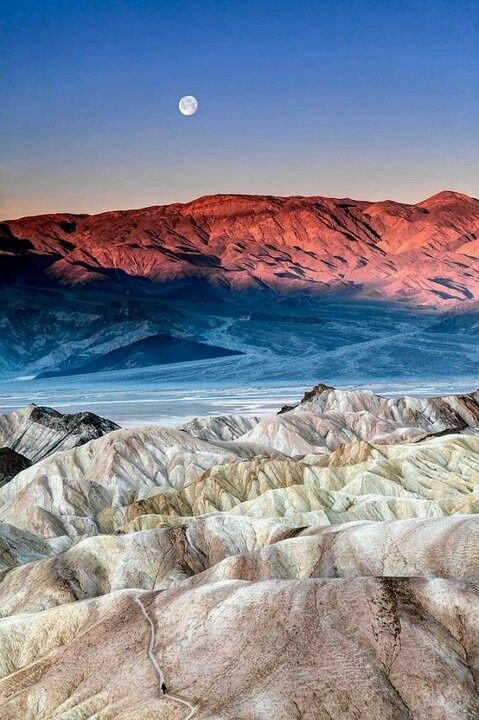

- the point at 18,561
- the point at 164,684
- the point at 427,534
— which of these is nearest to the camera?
the point at 164,684

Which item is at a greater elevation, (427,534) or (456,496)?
(427,534)

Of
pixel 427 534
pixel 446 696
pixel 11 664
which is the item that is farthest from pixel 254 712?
pixel 427 534

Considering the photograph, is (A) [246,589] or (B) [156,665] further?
(A) [246,589]

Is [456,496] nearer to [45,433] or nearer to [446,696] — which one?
[446,696]

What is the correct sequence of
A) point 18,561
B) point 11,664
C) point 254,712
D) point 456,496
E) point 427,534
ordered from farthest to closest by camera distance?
point 456,496 < point 18,561 < point 427,534 < point 11,664 < point 254,712

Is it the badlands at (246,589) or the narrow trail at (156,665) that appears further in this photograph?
the badlands at (246,589)

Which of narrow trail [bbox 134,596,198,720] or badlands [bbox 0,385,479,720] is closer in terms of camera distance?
narrow trail [bbox 134,596,198,720]

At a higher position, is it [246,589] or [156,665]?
[246,589]

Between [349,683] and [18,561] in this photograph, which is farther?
[18,561]
